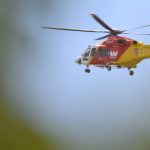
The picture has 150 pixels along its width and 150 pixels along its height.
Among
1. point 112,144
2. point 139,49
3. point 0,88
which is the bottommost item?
point 112,144

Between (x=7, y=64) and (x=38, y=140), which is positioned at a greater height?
(x=7, y=64)

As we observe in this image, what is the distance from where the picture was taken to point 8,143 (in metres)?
0.76

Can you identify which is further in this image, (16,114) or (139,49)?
(139,49)

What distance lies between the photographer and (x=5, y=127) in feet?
2.48

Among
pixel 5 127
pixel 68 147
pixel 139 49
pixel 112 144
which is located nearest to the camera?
pixel 5 127

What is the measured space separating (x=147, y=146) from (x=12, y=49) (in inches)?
11.7

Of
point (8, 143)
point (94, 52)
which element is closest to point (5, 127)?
point (8, 143)

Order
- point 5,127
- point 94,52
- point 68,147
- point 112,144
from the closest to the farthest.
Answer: point 5,127
point 68,147
point 112,144
point 94,52

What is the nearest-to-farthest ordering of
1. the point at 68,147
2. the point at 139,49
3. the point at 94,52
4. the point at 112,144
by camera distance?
the point at 68,147 → the point at 112,144 → the point at 139,49 → the point at 94,52

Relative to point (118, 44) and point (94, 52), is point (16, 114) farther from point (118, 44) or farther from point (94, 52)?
point (94, 52)

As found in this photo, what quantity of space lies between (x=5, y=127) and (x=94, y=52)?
6.45 metres

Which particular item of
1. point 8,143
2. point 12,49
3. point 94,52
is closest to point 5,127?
point 8,143

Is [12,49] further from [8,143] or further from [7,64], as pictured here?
[8,143]

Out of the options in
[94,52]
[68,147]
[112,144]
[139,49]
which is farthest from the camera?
[94,52]
